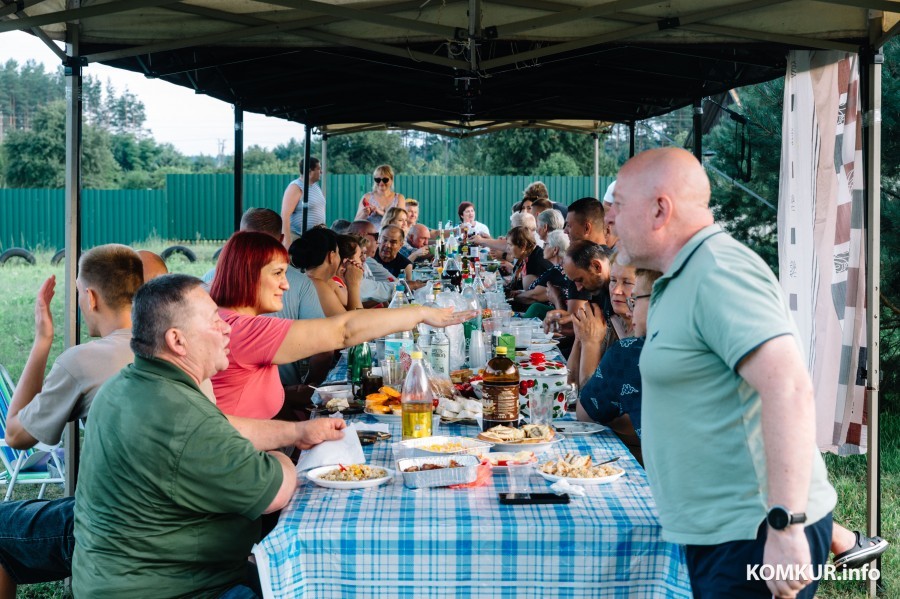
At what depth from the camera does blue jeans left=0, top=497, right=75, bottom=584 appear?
116 inches

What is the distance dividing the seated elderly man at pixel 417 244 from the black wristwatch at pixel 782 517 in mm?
8959

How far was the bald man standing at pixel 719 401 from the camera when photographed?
5.48ft

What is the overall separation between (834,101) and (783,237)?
77cm

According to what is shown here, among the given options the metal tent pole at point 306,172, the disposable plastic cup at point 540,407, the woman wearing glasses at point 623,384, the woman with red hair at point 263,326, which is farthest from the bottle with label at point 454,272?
the disposable plastic cup at point 540,407

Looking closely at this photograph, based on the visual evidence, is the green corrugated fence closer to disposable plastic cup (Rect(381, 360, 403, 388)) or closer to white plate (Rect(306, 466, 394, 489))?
disposable plastic cup (Rect(381, 360, 403, 388))

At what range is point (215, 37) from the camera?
4574mm

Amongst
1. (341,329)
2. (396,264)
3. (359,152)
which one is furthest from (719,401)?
(359,152)

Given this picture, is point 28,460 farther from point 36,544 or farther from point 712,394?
point 712,394


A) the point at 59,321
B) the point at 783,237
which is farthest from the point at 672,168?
the point at 59,321

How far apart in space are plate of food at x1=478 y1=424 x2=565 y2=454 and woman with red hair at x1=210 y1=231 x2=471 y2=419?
695mm

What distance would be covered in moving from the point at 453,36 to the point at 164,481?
2.71m

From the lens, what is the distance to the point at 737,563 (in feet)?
5.90

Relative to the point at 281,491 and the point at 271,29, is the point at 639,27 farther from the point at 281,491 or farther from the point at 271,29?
the point at 281,491

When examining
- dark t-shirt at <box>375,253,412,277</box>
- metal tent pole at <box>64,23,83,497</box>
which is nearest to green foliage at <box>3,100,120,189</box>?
dark t-shirt at <box>375,253,412,277</box>
